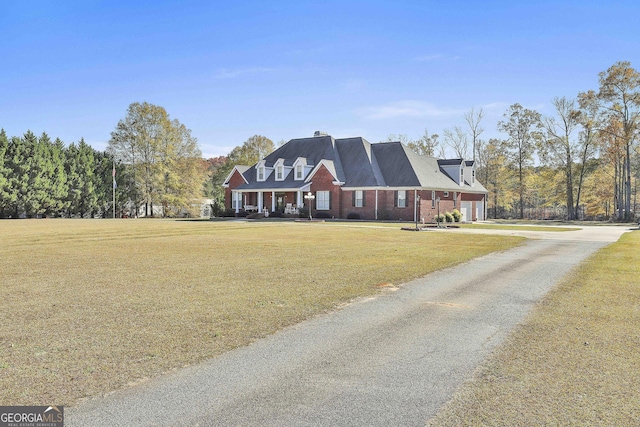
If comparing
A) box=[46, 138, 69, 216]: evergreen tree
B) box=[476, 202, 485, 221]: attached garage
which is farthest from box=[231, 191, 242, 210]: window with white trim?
box=[476, 202, 485, 221]: attached garage

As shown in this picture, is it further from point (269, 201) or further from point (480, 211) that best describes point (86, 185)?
point (480, 211)

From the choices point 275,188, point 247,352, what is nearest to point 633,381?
point 247,352

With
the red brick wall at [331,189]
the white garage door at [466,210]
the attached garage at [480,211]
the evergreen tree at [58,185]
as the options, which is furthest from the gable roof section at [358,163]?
the evergreen tree at [58,185]

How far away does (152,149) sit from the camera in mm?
57969

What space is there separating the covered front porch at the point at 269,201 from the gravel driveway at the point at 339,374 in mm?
38004

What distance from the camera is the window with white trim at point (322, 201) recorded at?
147ft

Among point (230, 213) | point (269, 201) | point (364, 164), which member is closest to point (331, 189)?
point (364, 164)

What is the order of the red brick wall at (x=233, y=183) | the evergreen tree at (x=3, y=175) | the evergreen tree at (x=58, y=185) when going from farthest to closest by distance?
the red brick wall at (x=233, y=183) < the evergreen tree at (x=58, y=185) < the evergreen tree at (x=3, y=175)

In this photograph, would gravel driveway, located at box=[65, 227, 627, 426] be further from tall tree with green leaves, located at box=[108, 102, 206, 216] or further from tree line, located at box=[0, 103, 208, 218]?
tall tree with green leaves, located at box=[108, 102, 206, 216]

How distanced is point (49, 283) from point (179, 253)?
19.3 ft

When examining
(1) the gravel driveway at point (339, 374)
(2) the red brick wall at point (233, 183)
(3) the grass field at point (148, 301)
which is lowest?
(1) the gravel driveway at point (339, 374)

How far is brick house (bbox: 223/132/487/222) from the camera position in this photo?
42531 millimetres

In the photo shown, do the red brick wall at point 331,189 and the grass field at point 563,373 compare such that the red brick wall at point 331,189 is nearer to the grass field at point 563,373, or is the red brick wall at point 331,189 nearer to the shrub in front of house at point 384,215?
the shrub in front of house at point 384,215

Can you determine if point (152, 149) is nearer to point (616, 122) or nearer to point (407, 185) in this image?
point (407, 185)
